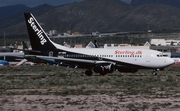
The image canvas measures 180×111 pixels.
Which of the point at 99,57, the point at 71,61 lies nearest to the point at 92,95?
the point at 99,57

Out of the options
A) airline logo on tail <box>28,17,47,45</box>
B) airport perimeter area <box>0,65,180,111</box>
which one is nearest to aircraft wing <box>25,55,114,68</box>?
airline logo on tail <box>28,17,47,45</box>

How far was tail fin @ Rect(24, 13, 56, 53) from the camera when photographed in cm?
7612

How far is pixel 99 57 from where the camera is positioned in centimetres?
7344

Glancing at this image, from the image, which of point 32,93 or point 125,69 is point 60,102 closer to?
point 32,93

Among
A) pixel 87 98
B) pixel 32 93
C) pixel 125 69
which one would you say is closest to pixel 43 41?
pixel 125 69

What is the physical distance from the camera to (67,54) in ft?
246

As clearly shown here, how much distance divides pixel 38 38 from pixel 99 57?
9092 mm

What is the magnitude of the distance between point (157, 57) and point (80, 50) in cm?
1026

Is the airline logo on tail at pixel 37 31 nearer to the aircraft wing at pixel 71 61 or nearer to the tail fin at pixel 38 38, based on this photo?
the tail fin at pixel 38 38

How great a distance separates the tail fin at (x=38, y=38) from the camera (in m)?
76.1

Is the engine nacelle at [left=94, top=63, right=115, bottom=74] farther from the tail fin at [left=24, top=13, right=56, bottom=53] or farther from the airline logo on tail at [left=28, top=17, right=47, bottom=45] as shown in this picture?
the airline logo on tail at [left=28, top=17, right=47, bottom=45]

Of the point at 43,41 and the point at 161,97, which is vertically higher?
the point at 43,41

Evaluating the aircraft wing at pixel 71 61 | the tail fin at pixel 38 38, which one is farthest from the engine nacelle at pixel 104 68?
the tail fin at pixel 38 38

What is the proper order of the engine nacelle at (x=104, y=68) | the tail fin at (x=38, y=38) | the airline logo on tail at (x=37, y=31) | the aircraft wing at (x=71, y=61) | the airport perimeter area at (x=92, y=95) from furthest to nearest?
the airline logo on tail at (x=37, y=31)
the tail fin at (x=38, y=38)
the aircraft wing at (x=71, y=61)
the engine nacelle at (x=104, y=68)
the airport perimeter area at (x=92, y=95)
